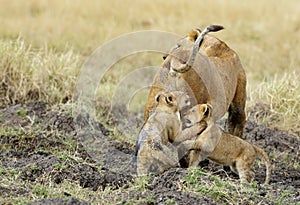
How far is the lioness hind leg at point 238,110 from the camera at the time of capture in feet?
21.6

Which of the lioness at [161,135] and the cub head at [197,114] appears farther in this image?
the cub head at [197,114]

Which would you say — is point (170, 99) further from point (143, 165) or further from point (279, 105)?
point (279, 105)

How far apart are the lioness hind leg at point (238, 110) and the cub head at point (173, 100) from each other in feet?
3.31

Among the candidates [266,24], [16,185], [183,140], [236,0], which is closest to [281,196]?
[183,140]

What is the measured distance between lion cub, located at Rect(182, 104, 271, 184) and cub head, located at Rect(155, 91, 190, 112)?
9 centimetres

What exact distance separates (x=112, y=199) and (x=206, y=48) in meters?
2.10

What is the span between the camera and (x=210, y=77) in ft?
19.5

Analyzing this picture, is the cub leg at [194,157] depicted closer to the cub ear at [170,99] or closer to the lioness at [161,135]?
the lioness at [161,135]

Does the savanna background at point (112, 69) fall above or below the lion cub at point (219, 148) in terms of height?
below

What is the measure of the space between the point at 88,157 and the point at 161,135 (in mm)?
1153

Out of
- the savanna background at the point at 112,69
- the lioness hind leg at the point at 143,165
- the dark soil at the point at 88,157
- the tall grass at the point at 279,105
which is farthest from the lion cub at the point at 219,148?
the tall grass at the point at 279,105

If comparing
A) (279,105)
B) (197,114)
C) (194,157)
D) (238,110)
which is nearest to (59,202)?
(194,157)

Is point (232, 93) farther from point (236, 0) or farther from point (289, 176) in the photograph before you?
point (236, 0)

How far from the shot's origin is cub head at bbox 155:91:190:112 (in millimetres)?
5504
